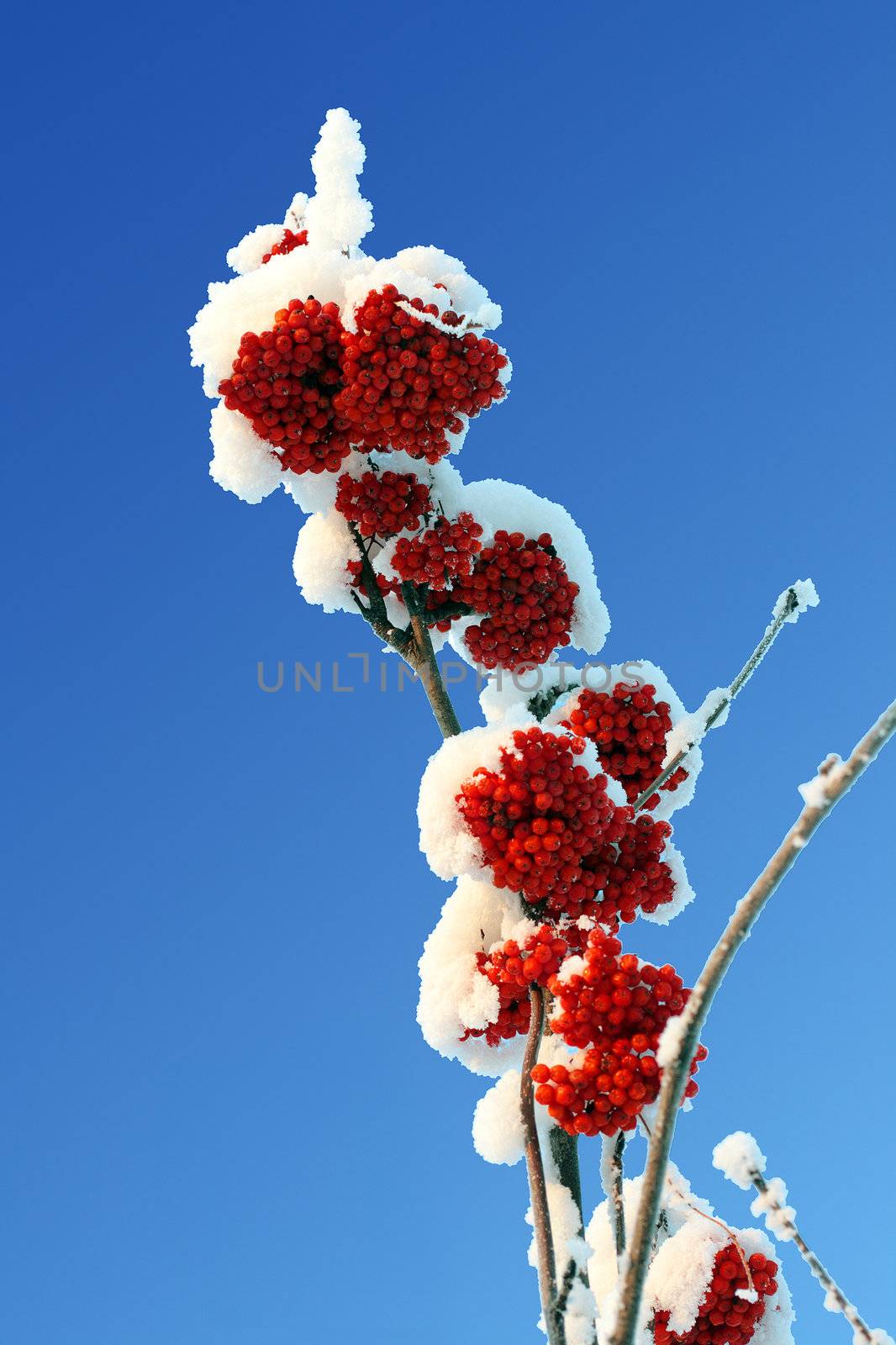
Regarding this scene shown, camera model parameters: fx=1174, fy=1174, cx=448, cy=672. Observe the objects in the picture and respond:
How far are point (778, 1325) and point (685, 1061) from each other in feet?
8.06

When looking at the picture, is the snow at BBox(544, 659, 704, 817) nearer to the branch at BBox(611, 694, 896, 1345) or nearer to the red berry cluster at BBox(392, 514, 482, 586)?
the red berry cluster at BBox(392, 514, 482, 586)

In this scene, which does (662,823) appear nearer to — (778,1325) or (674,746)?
(674,746)

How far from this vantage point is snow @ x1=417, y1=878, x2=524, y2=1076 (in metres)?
4.03

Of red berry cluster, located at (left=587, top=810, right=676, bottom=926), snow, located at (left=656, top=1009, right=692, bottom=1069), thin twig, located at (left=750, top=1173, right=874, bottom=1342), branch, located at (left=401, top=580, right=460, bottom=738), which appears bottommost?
thin twig, located at (left=750, top=1173, right=874, bottom=1342)

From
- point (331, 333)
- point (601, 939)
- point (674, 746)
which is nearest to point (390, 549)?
point (331, 333)

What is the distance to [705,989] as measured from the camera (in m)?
2.06

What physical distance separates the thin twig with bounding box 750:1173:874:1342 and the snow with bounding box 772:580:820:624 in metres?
2.24

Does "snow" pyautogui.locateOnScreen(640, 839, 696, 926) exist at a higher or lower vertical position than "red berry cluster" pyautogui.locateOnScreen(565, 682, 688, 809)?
lower

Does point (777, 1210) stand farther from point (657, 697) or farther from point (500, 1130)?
point (657, 697)

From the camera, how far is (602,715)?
4586 millimetres

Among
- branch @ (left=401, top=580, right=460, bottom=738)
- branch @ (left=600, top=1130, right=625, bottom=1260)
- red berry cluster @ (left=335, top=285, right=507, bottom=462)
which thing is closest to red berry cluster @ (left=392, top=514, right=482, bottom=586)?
branch @ (left=401, top=580, right=460, bottom=738)

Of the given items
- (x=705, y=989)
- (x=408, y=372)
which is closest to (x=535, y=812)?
(x=408, y=372)

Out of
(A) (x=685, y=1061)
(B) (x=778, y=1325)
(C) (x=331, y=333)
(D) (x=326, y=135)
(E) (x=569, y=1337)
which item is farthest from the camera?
(D) (x=326, y=135)

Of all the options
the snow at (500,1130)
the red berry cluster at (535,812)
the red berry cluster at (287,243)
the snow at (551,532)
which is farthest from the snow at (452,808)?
the red berry cluster at (287,243)
